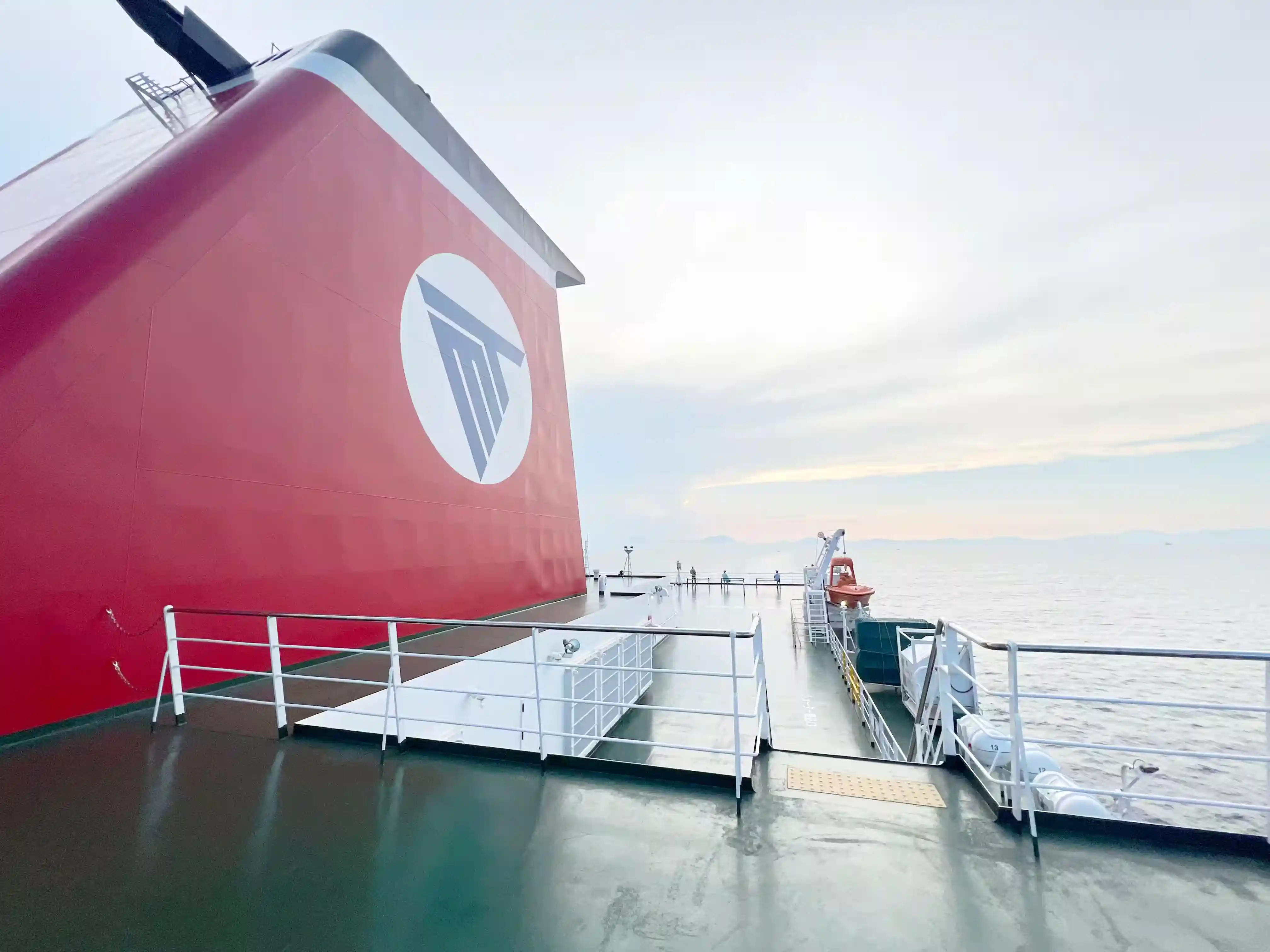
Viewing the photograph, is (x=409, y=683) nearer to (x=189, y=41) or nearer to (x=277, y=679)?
(x=277, y=679)

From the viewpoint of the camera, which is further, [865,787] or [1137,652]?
[865,787]

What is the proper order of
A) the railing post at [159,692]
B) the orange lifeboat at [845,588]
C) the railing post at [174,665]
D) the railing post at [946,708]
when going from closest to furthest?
the railing post at [946,708], the railing post at [159,692], the railing post at [174,665], the orange lifeboat at [845,588]

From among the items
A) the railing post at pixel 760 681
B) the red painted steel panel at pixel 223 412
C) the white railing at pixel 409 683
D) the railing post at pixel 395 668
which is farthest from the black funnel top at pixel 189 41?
the railing post at pixel 760 681

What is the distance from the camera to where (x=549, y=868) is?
1.97 meters

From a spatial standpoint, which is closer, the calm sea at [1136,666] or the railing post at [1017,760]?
the railing post at [1017,760]

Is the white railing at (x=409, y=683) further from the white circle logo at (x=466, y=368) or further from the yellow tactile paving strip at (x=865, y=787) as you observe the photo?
the white circle logo at (x=466, y=368)

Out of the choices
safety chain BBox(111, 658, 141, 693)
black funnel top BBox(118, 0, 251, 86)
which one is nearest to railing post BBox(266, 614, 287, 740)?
safety chain BBox(111, 658, 141, 693)

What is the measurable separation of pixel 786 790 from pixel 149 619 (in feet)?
12.0

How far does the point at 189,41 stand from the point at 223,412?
3.28 meters

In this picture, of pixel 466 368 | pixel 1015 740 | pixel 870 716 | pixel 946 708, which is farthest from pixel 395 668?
pixel 870 716

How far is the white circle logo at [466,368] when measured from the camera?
19.7 feet

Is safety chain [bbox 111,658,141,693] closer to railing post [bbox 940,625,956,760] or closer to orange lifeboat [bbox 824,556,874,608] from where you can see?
railing post [bbox 940,625,956,760]

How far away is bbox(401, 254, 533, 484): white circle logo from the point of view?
600 cm

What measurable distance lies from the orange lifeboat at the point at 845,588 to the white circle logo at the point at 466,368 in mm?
9474
